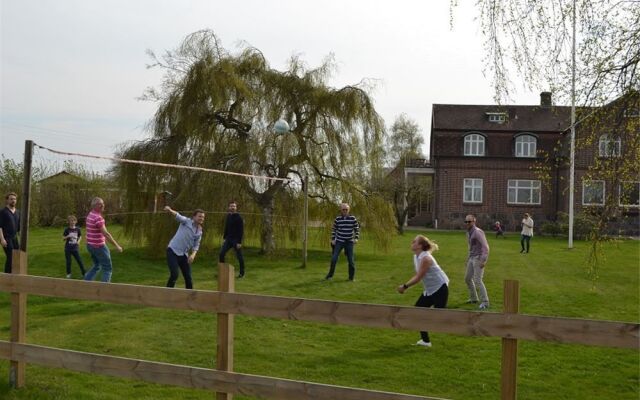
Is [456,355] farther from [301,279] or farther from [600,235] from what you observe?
[301,279]

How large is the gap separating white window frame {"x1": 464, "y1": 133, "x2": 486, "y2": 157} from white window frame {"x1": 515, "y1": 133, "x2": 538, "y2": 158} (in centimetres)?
231

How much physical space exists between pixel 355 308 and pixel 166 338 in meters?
5.03

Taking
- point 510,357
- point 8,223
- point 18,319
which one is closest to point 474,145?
point 8,223

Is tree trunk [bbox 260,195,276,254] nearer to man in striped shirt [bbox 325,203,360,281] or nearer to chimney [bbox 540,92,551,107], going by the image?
man in striped shirt [bbox 325,203,360,281]

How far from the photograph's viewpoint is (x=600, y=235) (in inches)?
265

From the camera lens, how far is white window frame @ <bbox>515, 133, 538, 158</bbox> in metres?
46.1

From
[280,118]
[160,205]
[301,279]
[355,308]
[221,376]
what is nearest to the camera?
[355,308]

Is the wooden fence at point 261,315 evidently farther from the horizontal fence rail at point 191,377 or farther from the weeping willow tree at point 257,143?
the weeping willow tree at point 257,143

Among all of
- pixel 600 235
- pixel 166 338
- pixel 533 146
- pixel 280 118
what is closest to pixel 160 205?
pixel 280 118

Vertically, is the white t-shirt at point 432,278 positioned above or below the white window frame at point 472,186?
below

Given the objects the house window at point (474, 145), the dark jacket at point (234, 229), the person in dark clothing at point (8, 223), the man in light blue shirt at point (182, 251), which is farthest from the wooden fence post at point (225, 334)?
the house window at point (474, 145)

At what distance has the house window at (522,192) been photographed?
149 feet

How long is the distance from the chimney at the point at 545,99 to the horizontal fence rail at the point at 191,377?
3.15 metres

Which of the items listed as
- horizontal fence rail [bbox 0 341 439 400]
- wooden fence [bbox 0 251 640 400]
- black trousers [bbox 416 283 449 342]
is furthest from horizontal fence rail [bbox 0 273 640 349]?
black trousers [bbox 416 283 449 342]
